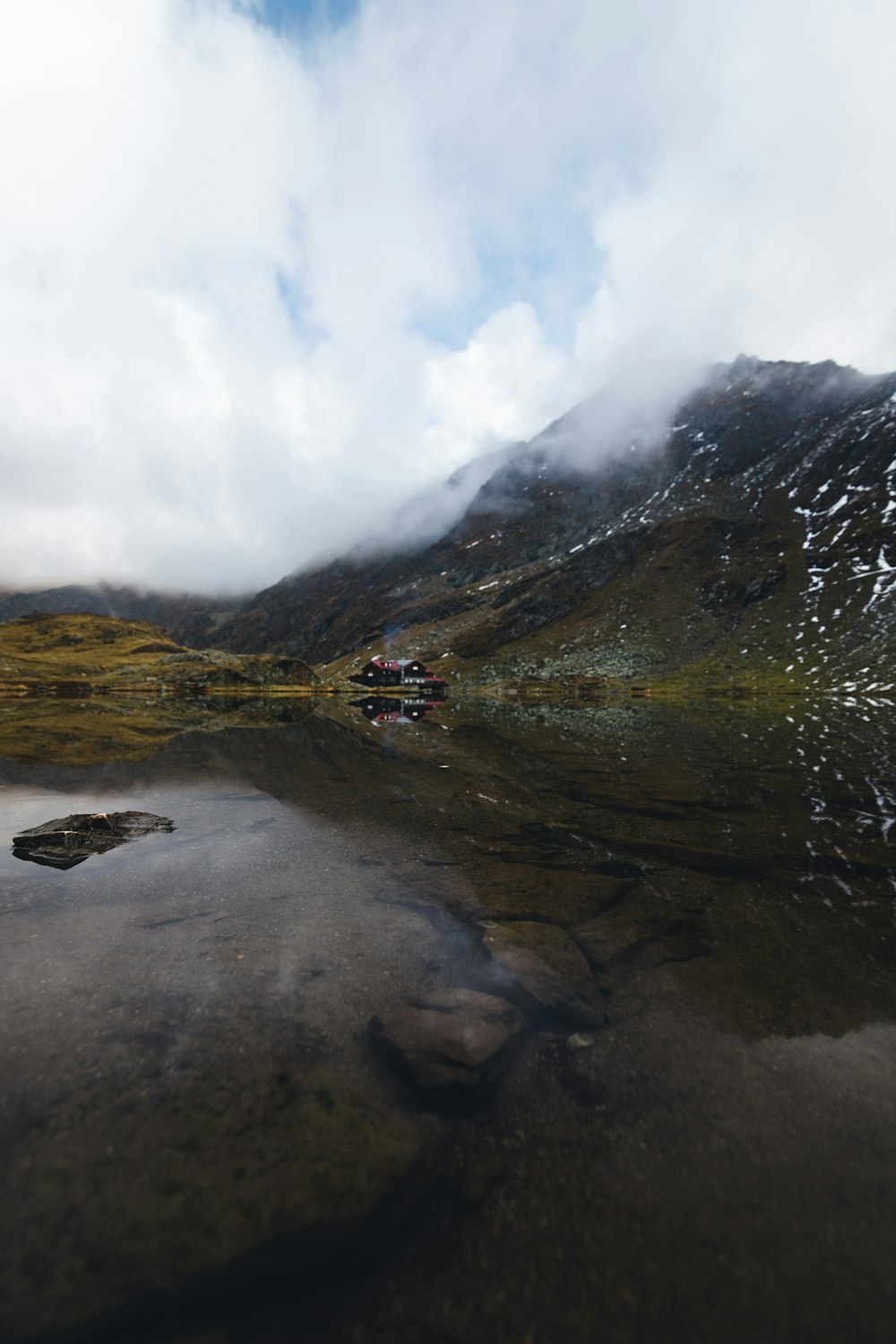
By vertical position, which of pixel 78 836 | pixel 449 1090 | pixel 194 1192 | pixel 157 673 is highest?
pixel 157 673

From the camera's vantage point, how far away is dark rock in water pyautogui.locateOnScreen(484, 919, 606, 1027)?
9.19 metres

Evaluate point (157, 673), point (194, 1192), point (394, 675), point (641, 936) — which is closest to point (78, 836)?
point (194, 1192)

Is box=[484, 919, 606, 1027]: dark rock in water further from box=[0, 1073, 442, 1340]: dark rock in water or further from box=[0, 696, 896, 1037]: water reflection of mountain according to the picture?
box=[0, 1073, 442, 1340]: dark rock in water

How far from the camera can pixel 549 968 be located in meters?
10.2

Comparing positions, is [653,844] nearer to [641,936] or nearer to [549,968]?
[641,936]

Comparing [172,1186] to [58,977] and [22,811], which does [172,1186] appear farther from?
[22,811]

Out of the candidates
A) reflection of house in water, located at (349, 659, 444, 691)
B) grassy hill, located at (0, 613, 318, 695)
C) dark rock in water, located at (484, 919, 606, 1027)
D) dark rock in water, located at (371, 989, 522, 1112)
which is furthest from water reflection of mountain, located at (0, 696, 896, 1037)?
reflection of house in water, located at (349, 659, 444, 691)

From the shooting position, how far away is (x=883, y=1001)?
31.3 feet

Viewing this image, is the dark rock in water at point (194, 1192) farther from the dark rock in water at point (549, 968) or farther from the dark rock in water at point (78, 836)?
the dark rock in water at point (78, 836)

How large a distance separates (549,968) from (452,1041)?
2.77m

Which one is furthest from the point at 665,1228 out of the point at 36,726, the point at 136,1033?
the point at 36,726

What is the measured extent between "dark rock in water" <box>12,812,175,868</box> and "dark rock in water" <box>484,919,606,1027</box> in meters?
12.3

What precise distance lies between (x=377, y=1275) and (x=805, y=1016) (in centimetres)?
786

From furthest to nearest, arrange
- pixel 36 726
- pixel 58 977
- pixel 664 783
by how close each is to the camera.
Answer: pixel 36 726, pixel 664 783, pixel 58 977
